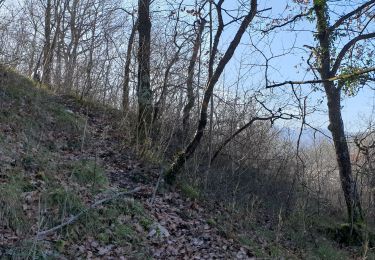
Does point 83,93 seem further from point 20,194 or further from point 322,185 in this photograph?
point 322,185

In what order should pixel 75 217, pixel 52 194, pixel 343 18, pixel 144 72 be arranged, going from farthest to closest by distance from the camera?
pixel 144 72 → pixel 343 18 → pixel 52 194 → pixel 75 217

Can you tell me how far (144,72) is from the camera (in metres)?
10.6

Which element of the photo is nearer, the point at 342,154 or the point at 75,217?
the point at 75,217

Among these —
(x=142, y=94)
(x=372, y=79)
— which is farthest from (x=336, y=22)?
(x=142, y=94)

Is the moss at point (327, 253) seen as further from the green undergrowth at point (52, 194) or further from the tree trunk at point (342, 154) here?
the green undergrowth at point (52, 194)

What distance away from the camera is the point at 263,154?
12.8 metres

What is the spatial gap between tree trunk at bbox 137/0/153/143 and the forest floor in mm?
581

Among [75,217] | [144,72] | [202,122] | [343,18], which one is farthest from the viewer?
[144,72]

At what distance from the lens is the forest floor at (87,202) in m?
5.51

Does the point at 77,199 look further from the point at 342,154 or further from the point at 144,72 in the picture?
the point at 342,154

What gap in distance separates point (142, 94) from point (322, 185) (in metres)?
6.54

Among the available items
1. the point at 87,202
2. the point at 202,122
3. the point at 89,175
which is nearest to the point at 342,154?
the point at 202,122

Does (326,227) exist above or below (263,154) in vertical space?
below

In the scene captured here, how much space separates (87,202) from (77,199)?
0.93 feet
